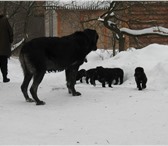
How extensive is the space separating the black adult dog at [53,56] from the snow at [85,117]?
1.40ft

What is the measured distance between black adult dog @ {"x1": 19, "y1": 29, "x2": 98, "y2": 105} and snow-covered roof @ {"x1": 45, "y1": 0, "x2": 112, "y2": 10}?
10.9 metres

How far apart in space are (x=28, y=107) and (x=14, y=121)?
4.42ft

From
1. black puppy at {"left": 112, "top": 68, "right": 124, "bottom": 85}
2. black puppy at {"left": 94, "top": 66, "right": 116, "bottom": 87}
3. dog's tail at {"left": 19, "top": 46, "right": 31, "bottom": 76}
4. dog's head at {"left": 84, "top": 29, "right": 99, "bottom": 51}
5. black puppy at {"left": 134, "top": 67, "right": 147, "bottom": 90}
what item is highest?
dog's head at {"left": 84, "top": 29, "right": 99, "bottom": 51}

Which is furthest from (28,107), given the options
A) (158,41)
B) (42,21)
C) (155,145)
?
(42,21)

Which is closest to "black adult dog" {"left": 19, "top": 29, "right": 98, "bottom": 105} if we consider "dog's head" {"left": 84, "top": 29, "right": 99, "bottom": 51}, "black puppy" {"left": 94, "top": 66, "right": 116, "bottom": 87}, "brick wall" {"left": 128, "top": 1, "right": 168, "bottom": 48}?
"dog's head" {"left": 84, "top": 29, "right": 99, "bottom": 51}

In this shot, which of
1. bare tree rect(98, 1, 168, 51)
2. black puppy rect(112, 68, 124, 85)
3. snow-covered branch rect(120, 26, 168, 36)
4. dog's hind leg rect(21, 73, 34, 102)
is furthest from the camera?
snow-covered branch rect(120, 26, 168, 36)

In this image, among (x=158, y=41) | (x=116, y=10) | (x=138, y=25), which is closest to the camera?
(x=116, y=10)

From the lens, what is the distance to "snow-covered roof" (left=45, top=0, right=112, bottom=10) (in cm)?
2094

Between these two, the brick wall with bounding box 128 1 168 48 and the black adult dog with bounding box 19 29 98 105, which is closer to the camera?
the black adult dog with bounding box 19 29 98 105

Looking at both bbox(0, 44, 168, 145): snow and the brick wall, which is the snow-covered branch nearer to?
the brick wall

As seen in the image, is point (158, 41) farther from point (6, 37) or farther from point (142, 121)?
point (142, 121)

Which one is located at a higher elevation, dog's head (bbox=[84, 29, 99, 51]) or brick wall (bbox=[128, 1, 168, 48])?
dog's head (bbox=[84, 29, 99, 51])

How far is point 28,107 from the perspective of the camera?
841cm

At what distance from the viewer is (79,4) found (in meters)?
22.4
